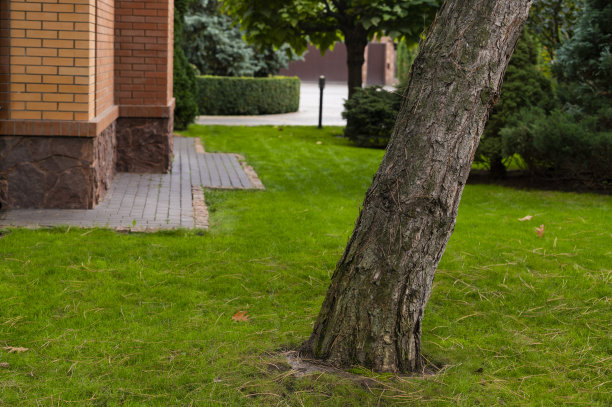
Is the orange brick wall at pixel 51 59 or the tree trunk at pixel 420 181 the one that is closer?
the tree trunk at pixel 420 181

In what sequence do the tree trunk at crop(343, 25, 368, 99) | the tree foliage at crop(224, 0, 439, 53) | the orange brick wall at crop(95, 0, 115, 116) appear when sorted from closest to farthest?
the orange brick wall at crop(95, 0, 115, 116) < the tree foliage at crop(224, 0, 439, 53) < the tree trunk at crop(343, 25, 368, 99)

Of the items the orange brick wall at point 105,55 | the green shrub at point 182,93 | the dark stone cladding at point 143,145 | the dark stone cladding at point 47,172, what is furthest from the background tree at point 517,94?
the green shrub at point 182,93

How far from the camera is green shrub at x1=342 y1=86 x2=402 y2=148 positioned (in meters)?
14.7

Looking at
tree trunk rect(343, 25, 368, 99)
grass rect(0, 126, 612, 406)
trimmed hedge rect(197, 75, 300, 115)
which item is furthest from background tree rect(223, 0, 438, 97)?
grass rect(0, 126, 612, 406)

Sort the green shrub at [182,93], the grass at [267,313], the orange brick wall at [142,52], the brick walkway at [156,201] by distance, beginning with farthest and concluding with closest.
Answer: the green shrub at [182,93] < the orange brick wall at [142,52] < the brick walkway at [156,201] < the grass at [267,313]

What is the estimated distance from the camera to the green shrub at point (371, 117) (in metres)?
14.7

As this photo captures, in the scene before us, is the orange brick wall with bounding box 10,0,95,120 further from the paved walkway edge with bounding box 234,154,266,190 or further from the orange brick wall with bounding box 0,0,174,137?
the paved walkway edge with bounding box 234,154,266,190

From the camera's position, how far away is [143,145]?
10.4 metres

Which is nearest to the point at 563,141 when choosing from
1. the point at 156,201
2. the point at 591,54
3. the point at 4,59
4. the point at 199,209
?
the point at 591,54

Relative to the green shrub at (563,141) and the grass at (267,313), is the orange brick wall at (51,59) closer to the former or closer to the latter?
the grass at (267,313)

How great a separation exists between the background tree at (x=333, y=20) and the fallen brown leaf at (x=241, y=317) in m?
Result: 10.1

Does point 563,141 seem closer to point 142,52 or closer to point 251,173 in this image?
point 251,173

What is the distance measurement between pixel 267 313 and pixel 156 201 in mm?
3760

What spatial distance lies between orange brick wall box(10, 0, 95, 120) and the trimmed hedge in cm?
1570
